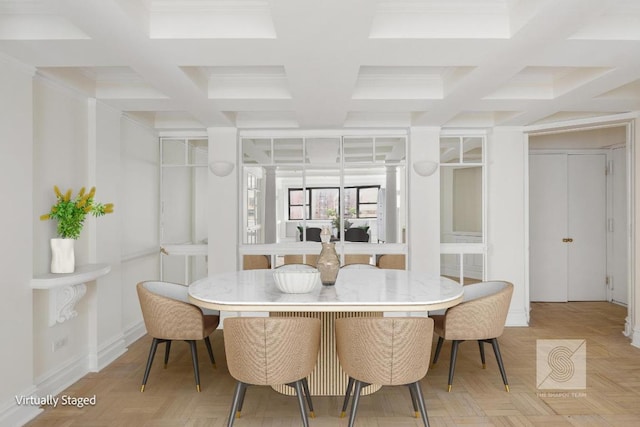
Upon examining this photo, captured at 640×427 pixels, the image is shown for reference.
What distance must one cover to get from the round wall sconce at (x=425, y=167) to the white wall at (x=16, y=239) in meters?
3.82

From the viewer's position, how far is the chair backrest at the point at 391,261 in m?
5.20

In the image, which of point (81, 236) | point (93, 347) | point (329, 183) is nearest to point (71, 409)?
point (93, 347)

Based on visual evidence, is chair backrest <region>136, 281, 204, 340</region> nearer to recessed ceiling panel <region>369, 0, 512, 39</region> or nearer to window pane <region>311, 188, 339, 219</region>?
recessed ceiling panel <region>369, 0, 512, 39</region>

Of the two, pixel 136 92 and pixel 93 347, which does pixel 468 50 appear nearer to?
pixel 136 92

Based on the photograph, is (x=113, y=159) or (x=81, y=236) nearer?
(x=81, y=236)

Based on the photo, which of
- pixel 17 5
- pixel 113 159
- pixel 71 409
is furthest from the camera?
pixel 113 159

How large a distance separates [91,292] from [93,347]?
0.50 metres

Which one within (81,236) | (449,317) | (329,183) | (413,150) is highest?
(413,150)

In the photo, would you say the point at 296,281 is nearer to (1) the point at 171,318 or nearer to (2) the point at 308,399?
(2) the point at 308,399

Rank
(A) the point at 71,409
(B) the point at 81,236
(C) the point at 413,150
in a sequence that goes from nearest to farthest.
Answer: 1. (A) the point at 71,409
2. (B) the point at 81,236
3. (C) the point at 413,150

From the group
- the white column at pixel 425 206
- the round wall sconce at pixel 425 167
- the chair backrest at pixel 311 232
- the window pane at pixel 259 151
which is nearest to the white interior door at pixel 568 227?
the white column at pixel 425 206

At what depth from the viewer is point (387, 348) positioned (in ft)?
7.88

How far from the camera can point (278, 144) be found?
543 cm

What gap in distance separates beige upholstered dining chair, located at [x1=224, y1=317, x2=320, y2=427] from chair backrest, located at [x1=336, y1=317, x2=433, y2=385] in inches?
11.0
